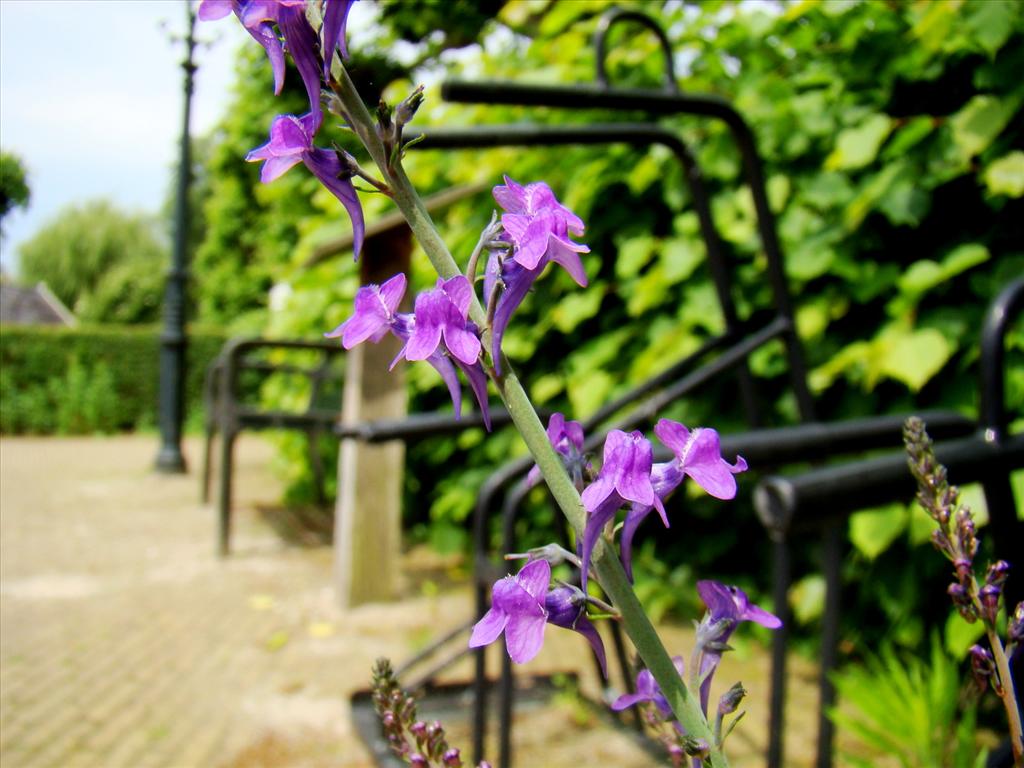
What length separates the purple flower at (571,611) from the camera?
353 millimetres

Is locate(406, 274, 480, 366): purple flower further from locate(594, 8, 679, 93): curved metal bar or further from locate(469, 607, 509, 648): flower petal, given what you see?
locate(594, 8, 679, 93): curved metal bar

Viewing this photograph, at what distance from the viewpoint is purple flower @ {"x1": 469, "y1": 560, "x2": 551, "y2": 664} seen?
317 mm

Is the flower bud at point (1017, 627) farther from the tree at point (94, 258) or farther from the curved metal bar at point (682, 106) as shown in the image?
the curved metal bar at point (682, 106)

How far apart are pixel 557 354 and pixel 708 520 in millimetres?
947

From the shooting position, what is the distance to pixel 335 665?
3.41 metres

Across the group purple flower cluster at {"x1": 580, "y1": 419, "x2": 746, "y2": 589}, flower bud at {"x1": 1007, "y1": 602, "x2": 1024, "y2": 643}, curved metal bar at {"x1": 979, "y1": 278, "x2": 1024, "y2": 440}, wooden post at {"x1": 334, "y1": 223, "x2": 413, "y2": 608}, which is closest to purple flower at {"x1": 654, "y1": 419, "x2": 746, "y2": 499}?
purple flower cluster at {"x1": 580, "y1": 419, "x2": 746, "y2": 589}

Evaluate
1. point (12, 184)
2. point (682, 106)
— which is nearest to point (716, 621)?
point (12, 184)

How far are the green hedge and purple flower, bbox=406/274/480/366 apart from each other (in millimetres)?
383

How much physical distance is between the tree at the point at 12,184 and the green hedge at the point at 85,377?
0.09 metres

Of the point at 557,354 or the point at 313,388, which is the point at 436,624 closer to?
the point at 557,354

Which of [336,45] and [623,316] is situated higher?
[623,316]

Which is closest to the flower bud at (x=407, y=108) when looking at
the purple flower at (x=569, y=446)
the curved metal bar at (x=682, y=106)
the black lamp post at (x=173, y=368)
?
the purple flower at (x=569, y=446)

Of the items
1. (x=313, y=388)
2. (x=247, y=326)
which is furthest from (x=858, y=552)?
(x=247, y=326)

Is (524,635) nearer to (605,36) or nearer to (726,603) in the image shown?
(726,603)
